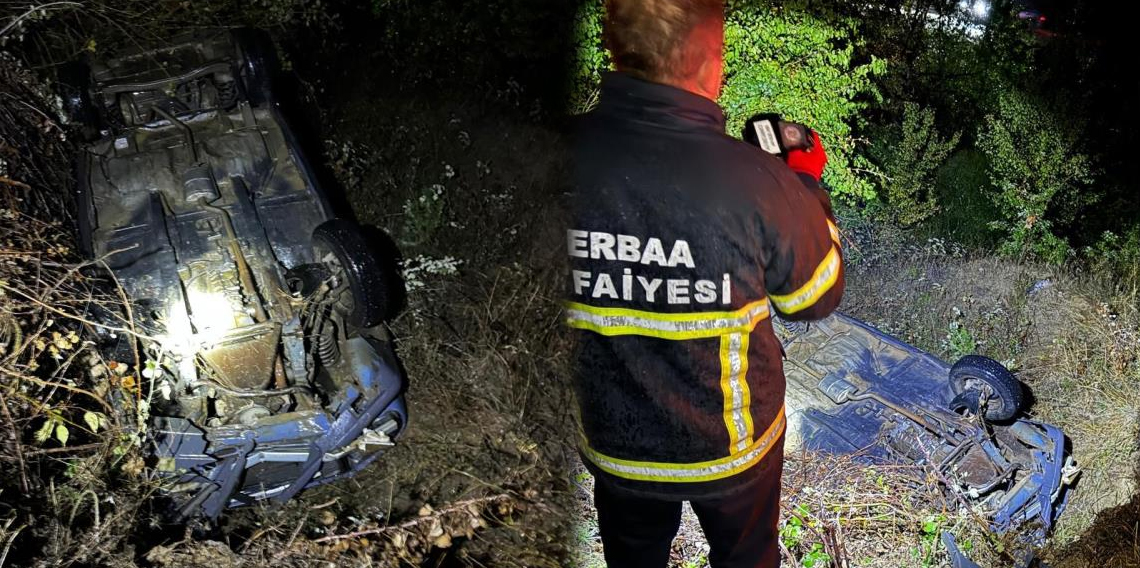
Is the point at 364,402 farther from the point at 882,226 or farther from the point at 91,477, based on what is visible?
the point at 882,226

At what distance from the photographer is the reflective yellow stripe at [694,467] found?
1575 millimetres

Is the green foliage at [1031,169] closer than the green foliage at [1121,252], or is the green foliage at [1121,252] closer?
the green foliage at [1031,169]

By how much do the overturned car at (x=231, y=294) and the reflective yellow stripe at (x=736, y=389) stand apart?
86.6 inches

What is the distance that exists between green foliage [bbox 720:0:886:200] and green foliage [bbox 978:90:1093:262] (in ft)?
2.04

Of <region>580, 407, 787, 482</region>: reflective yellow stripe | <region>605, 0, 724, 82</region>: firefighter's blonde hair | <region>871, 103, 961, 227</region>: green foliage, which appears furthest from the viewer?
<region>871, 103, 961, 227</region>: green foliage

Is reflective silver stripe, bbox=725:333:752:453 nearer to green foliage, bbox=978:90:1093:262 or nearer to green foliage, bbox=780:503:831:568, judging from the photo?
green foliage, bbox=780:503:831:568

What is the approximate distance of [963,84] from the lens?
2605mm

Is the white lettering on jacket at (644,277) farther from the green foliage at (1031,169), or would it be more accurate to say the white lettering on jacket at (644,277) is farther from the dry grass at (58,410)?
the dry grass at (58,410)

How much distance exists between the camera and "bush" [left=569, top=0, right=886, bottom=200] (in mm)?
2111

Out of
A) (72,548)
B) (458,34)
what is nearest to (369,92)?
(458,34)

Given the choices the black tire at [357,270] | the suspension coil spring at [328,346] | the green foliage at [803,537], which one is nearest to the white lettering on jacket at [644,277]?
the green foliage at [803,537]

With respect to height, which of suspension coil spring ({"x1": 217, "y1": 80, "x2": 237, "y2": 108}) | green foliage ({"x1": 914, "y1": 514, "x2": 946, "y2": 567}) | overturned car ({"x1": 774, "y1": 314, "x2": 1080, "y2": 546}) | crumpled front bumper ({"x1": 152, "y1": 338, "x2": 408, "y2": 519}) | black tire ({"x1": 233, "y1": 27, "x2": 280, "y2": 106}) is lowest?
crumpled front bumper ({"x1": 152, "y1": 338, "x2": 408, "y2": 519})

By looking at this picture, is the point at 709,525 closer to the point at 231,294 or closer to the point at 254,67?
the point at 231,294

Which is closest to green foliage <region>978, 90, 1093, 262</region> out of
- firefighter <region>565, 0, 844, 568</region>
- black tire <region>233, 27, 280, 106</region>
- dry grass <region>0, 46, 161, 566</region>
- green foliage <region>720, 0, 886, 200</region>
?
green foliage <region>720, 0, 886, 200</region>
